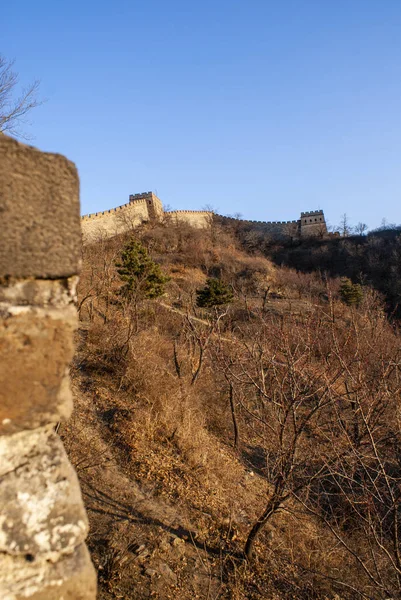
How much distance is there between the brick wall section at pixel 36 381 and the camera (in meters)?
1.20

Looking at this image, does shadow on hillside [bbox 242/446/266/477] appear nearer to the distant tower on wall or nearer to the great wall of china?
the great wall of china

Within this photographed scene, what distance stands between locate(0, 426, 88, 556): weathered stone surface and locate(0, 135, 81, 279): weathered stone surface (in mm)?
532

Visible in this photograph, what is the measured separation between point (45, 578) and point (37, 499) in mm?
221

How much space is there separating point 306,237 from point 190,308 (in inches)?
974

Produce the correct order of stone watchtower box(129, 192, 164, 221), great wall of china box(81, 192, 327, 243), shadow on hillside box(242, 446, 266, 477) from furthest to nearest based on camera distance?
stone watchtower box(129, 192, 164, 221) < great wall of china box(81, 192, 327, 243) < shadow on hillside box(242, 446, 266, 477)

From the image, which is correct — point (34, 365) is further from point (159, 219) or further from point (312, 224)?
point (312, 224)

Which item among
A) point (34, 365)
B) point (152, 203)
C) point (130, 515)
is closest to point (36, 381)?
point (34, 365)

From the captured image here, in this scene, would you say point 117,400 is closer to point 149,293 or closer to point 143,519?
point 143,519

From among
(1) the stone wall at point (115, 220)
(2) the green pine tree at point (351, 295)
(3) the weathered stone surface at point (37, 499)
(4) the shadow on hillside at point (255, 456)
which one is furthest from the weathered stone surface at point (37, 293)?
(1) the stone wall at point (115, 220)

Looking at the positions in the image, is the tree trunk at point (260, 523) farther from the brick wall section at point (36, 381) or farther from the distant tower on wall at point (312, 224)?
the distant tower on wall at point (312, 224)

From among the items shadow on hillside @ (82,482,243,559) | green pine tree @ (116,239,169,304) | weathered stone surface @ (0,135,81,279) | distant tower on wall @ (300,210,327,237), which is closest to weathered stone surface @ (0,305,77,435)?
weathered stone surface @ (0,135,81,279)

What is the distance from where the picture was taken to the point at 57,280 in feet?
4.47

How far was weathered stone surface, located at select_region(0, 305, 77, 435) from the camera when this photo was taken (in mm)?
1226

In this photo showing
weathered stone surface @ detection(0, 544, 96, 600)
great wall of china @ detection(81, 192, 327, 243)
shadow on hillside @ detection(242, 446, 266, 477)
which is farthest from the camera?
great wall of china @ detection(81, 192, 327, 243)
